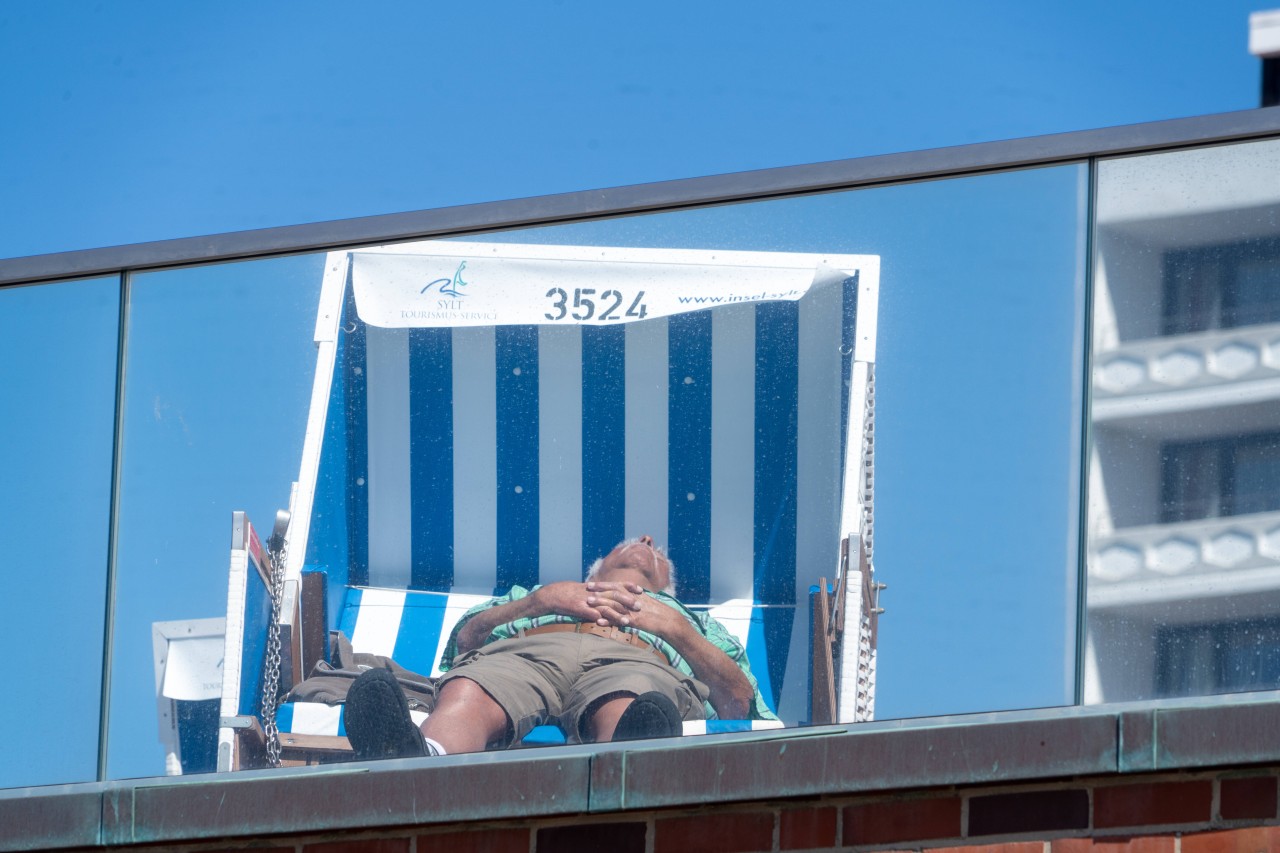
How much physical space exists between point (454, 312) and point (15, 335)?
1.08 metres

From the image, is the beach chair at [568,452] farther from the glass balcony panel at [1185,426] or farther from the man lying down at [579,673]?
the glass balcony panel at [1185,426]

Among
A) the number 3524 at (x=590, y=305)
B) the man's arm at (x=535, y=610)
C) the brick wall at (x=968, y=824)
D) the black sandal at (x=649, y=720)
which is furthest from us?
the man's arm at (x=535, y=610)

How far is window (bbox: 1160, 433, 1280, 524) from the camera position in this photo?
3.09m

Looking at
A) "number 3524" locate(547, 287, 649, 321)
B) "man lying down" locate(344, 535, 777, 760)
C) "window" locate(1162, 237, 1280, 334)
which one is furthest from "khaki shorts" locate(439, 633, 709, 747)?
"window" locate(1162, 237, 1280, 334)

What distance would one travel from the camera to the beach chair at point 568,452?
134 inches

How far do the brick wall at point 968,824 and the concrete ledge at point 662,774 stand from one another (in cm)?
5

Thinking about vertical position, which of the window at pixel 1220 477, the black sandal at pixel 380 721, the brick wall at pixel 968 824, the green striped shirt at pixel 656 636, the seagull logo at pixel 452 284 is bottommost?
→ the brick wall at pixel 968 824

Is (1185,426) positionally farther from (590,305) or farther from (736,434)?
(590,305)

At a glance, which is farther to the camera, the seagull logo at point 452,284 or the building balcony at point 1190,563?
the seagull logo at point 452,284

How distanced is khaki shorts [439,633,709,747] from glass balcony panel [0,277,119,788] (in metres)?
0.86

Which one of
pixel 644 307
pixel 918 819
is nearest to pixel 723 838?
pixel 918 819

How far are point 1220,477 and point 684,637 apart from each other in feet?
4.17

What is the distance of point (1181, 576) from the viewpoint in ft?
10.1

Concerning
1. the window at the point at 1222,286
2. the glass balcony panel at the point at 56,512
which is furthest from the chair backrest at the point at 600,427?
the window at the point at 1222,286
